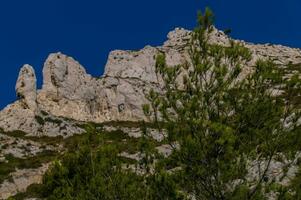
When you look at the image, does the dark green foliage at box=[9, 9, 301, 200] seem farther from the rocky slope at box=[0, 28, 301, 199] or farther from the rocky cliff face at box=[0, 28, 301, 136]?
the rocky cliff face at box=[0, 28, 301, 136]

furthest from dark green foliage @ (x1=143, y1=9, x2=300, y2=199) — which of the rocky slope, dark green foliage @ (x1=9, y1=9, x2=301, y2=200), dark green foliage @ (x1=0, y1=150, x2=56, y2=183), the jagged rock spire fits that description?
the jagged rock spire

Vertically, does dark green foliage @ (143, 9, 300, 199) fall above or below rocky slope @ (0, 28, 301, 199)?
below

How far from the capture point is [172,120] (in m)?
17.9

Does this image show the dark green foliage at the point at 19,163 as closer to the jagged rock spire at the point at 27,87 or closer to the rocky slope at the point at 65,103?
the rocky slope at the point at 65,103

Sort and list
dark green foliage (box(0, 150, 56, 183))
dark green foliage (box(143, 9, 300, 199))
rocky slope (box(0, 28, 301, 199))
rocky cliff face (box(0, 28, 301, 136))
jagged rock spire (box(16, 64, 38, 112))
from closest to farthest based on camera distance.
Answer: dark green foliage (box(143, 9, 300, 199)) < dark green foliage (box(0, 150, 56, 183)) < rocky slope (box(0, 28, 301, 199)) < rocky cliff face (box(0, 28, 301, 136)) < jagged rock spire (box(16, 64, 38, 112))

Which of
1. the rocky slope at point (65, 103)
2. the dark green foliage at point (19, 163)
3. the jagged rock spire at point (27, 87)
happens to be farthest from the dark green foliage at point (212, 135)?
the jagged rock spire at point (27, 87)

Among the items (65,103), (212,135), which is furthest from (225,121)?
(65,103)

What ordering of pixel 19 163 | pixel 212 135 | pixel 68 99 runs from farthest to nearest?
pixel 68 99 → pixel 19 163 → pixel 212 135

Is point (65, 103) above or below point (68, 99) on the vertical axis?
below

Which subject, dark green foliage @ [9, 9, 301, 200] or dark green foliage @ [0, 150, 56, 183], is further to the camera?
dark green foliage @ [0, 150, 56, 183]

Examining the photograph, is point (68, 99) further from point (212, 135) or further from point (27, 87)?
point (212, 135)

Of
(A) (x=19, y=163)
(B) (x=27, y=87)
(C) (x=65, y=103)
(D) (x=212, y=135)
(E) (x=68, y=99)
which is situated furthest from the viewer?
(E) (x=68, y=99)

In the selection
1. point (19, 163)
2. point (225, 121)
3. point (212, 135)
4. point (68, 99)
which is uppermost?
point (68, 99)

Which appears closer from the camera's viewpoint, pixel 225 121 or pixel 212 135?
pixel 212 135
